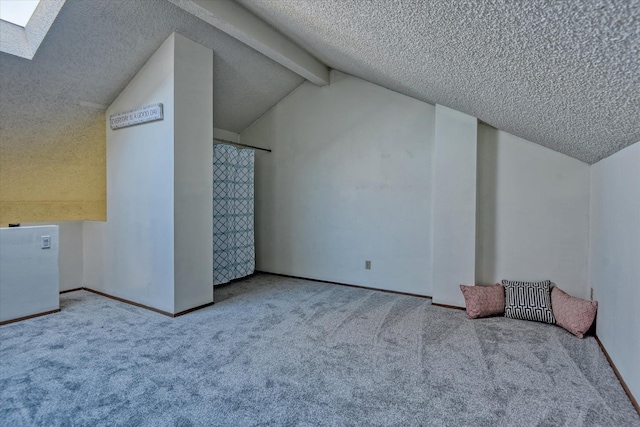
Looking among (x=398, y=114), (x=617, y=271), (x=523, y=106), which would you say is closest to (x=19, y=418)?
(x=523, y=106)

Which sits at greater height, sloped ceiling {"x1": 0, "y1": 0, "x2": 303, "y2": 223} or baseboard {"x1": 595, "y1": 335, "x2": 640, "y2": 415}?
sloped ceiling {"x1": 0, "y1": 0, "x2": 303, "y2": 223}

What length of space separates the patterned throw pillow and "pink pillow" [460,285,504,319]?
0.20ft

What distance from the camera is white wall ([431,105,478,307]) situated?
3.23 metres

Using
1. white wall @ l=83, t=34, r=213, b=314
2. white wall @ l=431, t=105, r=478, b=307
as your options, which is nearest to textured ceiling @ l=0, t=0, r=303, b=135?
white wall @ l=83, t=34, r=213, b=314

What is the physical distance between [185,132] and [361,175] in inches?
80.1

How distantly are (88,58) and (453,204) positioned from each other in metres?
3.57

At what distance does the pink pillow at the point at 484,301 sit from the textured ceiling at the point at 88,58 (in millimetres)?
3307

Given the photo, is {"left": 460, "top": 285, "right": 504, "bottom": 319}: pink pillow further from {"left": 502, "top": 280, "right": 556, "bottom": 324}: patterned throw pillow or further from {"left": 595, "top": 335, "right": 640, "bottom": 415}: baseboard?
{"left": 595, "top": 335, "right": 640, "bottom": 415}: baseboard

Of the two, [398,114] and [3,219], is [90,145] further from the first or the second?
[398,114]

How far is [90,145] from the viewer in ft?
12.0

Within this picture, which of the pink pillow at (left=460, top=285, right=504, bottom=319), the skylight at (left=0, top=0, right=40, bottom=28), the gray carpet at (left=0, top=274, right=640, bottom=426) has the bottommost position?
the gray carpet at (left=0, top=274, right=640, bottom=426)

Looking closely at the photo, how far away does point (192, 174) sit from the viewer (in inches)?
126

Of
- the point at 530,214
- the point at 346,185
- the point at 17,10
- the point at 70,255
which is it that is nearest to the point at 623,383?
the point at 530,214

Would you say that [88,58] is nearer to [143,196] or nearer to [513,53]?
[143,196]
